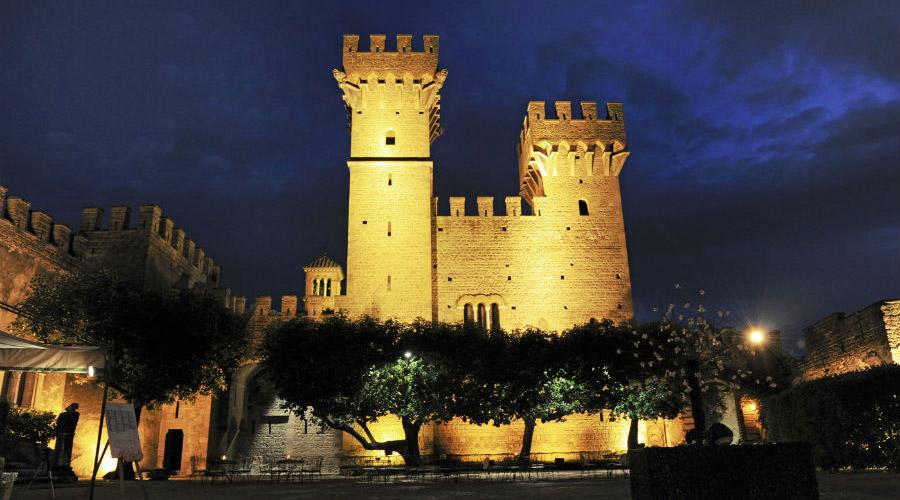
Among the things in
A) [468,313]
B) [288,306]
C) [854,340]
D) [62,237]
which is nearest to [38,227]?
[62,237]

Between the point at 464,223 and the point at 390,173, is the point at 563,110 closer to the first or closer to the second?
the point at 464,223

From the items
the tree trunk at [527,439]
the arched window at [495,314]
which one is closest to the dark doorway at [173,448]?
the tree trunk at [527,439]

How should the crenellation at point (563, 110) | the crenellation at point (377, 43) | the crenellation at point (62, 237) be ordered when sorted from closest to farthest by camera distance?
the crenellation at point (62, 237)
the crenellation at point (377, 43)
the crenellation at point (563, 110)

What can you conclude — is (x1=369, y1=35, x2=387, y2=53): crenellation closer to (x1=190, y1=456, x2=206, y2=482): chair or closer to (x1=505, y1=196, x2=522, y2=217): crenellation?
(x1=505, y1=196, x2=522, y2=217): crenellation

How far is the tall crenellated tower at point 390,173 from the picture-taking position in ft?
92.5

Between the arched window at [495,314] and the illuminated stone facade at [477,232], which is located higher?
the illuminated stone facade at [477,232]

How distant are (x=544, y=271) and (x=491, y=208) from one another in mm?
4030

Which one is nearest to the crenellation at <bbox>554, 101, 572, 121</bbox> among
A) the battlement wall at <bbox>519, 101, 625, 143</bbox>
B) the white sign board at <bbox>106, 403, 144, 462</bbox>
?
the battlement wall at <bbox>519, 101, 625, 143</bbox>

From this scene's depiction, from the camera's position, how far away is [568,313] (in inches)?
1147

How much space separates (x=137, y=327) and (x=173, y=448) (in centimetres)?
952

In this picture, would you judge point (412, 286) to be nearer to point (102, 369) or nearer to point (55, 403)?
point (55, 403)

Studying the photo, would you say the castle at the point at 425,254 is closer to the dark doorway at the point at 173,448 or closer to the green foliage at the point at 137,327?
the dark doorway at the point at 173,448

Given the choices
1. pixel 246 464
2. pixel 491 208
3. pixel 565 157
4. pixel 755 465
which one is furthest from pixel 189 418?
pixel 755 465

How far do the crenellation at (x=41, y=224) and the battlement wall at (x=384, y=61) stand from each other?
15.3 meters
